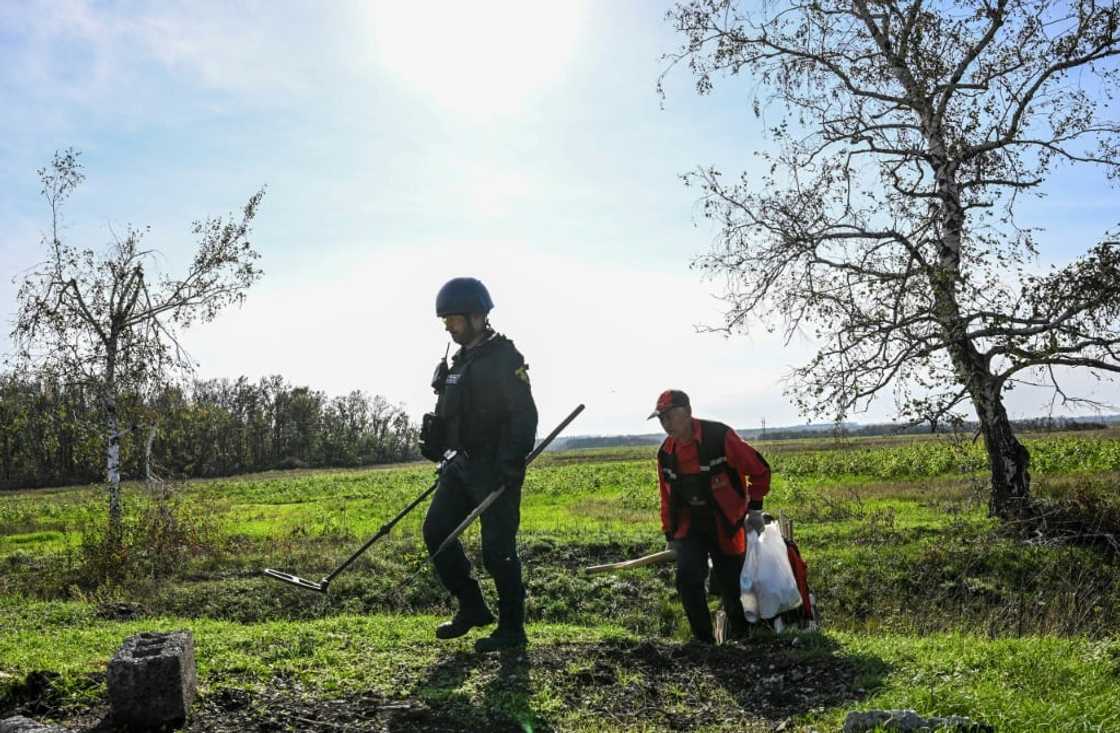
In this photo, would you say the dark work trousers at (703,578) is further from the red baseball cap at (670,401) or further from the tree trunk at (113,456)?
the tree trunk at (113,456)

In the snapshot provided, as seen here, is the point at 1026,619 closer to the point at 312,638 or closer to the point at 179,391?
the point at 312,638

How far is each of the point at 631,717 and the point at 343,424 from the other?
92.5 m

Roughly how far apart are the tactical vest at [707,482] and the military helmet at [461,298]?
226cm

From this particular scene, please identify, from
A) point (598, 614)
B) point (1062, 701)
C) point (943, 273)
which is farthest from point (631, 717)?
point (943, 273)

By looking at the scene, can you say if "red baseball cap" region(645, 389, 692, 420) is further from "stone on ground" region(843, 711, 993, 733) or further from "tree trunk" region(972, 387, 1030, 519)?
"tree trunk" region(972, 387, 1030, 519)

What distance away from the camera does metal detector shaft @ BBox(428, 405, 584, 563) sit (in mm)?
6371

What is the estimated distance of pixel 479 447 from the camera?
265 inches

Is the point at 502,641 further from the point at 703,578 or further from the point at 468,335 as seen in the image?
the point at 468,335

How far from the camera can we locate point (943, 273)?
13.6 m

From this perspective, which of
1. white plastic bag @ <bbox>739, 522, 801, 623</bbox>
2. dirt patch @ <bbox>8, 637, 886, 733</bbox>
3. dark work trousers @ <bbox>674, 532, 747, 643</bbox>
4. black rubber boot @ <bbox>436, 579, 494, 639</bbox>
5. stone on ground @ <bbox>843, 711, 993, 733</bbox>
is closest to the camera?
stone on ground @ <bbox>843, 711, 993, 733</bbox>

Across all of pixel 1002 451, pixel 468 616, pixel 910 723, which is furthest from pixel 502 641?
pixel 1002 451

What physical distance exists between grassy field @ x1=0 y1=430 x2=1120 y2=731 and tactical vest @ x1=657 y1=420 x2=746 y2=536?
1.05 meters

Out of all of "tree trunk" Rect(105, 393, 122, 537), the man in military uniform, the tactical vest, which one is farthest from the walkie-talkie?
"tree trunk" Rect(105, 393, 122, 537)

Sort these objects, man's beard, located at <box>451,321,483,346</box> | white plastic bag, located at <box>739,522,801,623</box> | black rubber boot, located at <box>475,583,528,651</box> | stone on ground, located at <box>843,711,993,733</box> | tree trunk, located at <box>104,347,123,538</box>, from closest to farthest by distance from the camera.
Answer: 1. stone on ground, located at <box>843,711,993,733</box>
2. black rubber boot, located at <box>475,583,528,651</box>
3. man's beard, located at <box>451,321,483,346</box>
4. white plastic bag, located at <box>739,522,801,623</box>
5. tree trunk, located at <box>104,347,123,538</box>
